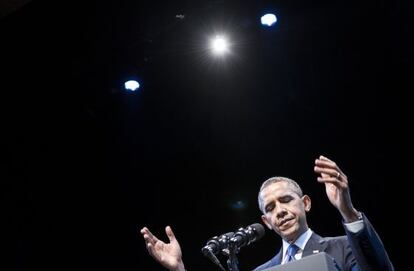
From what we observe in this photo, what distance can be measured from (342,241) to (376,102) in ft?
10.5

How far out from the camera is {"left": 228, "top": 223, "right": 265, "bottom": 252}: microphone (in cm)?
212

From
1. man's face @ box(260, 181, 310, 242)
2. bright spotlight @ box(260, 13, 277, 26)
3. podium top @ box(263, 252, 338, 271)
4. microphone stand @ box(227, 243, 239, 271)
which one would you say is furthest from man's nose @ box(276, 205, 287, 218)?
bright spotlight @ box(260, 13, 277, 26)

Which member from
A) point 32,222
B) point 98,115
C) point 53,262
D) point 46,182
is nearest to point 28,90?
point 98,115

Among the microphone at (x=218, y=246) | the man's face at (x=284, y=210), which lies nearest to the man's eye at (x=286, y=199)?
the man's face at (x=284, y=210)

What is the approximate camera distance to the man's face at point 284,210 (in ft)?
7.52

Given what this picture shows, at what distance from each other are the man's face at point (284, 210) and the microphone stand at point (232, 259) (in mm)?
287

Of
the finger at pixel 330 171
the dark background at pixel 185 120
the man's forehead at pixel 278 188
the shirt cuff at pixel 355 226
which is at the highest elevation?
the dark background at pixel 185 120

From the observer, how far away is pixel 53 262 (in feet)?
17.9

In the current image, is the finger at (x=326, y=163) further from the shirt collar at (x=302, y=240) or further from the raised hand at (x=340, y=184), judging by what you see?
the shirt collar at (x=302, y=240)

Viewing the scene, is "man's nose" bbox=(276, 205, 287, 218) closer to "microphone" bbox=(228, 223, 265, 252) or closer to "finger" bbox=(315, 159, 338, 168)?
"microphone" bbox=(228, 223, 265, 252)

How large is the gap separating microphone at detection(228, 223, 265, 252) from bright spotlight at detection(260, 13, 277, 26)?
243 centimetres

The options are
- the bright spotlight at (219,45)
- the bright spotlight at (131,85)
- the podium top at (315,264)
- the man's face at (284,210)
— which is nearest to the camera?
the podium top at (315,264)

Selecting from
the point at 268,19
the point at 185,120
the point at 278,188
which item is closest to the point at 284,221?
the point at 278,188

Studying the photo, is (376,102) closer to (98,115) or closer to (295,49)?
(295,49)
